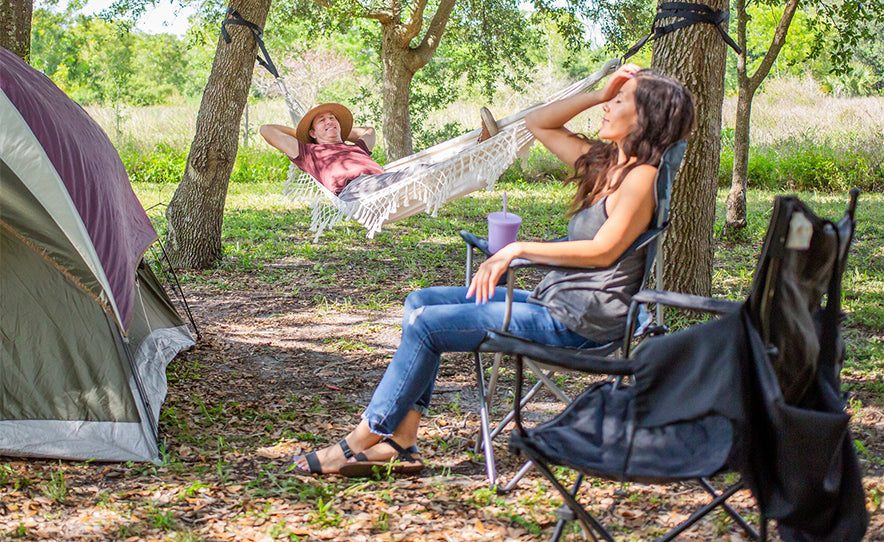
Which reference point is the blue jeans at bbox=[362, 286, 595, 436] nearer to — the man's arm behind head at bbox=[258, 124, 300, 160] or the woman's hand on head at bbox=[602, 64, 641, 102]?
the woman's hand on head at bbox=[602, 64, 641, 102]

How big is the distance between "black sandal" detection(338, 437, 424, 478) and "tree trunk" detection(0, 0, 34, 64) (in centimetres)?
320

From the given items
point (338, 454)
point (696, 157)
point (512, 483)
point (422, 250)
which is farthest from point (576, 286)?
point (422, 250)

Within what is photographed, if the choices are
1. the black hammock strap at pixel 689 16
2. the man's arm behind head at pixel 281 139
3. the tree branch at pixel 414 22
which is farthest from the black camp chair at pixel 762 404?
the tree branch at pixel 414 22

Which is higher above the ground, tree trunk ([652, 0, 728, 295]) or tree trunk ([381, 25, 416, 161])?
tree trunk ([381, 25, 416, 161])

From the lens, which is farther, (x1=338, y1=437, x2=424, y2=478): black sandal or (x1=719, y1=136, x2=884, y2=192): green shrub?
(x1=719, y1=136, x2=884, y2=192): green shrub

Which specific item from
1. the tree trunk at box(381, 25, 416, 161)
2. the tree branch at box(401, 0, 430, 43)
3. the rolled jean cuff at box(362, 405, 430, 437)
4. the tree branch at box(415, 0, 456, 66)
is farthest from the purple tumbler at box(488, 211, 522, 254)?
→ the tree trunk at box(381, 25, 416, 161)

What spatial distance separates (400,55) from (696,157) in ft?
20.0

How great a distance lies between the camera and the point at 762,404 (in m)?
1.40

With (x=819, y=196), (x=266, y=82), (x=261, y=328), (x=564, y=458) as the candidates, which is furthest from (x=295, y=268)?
(x=266, y=82)

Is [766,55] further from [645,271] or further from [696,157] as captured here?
[645,271]

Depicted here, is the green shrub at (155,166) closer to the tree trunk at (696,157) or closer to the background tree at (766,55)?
the background tree at (766,55)

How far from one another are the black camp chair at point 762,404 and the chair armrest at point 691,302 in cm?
15

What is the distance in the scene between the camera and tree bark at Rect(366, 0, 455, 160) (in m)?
8.47

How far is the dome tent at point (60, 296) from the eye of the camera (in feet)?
7.12
